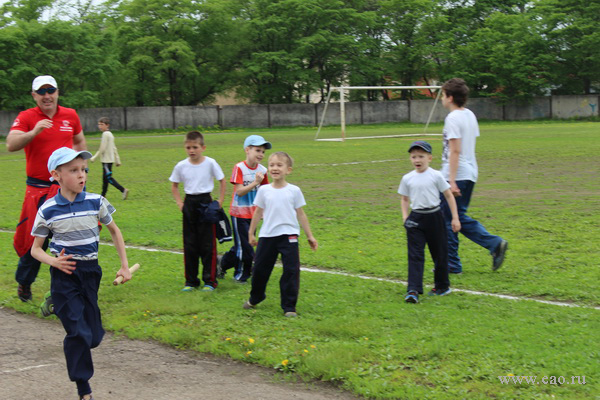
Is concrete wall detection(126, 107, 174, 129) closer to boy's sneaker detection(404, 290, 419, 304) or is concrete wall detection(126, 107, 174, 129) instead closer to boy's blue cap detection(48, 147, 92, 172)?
boy's sneaker detection(404, 290, 419, 304)

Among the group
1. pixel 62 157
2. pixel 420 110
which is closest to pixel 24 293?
pixel 62 157

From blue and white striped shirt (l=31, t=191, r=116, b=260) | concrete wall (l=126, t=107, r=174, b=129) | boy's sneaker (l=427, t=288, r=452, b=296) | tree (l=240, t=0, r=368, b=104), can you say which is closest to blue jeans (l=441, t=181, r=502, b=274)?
boy's sneaker (l=427, t=288, r=452, b=296)

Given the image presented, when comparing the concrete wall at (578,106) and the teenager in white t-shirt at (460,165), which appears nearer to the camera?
the teenager in white t-shirt at (460,165)

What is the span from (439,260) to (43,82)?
3826 mm

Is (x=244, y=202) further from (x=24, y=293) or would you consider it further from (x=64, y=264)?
(x=64, y=264)

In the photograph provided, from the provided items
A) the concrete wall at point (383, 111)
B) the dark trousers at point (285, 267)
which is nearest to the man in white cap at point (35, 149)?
the dark trousers at point (285, 267)

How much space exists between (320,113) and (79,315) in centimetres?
5339

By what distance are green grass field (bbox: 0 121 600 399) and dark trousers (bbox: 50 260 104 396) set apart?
1.07 metres

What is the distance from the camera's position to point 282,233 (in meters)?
6.30

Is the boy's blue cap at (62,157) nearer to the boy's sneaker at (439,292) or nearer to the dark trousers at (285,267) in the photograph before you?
the dark trousers at (285,267)

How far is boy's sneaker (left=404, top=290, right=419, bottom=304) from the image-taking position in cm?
653

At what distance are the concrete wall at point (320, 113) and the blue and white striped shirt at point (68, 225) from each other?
50783mm

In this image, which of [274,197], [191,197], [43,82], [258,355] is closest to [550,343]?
[258,355]

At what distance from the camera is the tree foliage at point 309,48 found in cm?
5650
